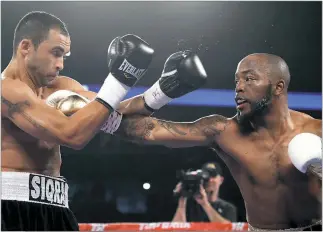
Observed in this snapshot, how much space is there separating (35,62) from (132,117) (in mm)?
532

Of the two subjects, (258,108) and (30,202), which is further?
(258,108)

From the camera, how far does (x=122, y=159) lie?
2.46m

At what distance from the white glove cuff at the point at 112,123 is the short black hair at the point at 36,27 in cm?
44

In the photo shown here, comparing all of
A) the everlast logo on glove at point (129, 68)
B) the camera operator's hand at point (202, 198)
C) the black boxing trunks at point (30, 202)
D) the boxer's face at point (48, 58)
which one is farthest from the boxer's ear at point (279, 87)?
the black boxing trunks at point (30, 202)

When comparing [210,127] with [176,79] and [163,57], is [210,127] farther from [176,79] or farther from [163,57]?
[163,57]

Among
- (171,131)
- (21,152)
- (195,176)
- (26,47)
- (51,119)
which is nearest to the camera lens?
(51,119)

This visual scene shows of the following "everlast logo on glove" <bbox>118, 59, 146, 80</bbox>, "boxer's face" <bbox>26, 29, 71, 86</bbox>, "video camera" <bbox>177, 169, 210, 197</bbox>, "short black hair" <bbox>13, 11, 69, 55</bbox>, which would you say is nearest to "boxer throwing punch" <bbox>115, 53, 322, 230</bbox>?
"video camera" <bbox>177, 169, 210, 197</bbox>

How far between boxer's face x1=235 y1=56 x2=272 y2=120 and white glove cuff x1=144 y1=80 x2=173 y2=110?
0.36 m

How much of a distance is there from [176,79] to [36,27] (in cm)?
68

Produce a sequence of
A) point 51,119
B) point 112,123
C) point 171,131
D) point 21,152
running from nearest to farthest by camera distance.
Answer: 1. point 51,119
2. point 21,152
3. point 112,123
4. point 171,131

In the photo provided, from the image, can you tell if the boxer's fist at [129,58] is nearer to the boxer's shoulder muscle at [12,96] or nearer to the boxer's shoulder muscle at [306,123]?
the boxer's shoulder muscle at [12,96]

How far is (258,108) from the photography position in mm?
2408

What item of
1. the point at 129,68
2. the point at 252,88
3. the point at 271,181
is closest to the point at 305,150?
Answer: the point at 271,181

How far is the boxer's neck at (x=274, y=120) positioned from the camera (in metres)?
2.40
